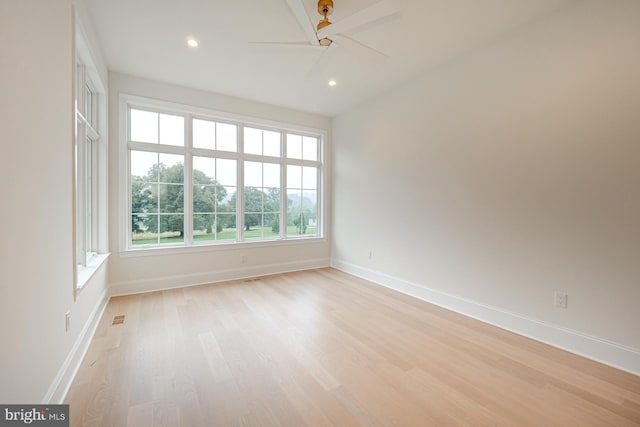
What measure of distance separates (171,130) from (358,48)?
285 centimetres

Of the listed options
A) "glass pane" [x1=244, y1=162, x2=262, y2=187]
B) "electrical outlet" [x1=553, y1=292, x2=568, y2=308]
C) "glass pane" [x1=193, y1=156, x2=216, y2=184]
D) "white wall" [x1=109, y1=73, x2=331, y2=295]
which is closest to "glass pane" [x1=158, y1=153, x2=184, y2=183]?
"glass pane" [x1=193, y1=156, x2=216, y2=184]

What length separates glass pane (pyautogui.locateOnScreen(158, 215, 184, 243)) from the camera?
3.80 metres

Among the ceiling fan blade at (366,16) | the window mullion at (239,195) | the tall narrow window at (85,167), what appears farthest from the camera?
the window mullion at (239,195)

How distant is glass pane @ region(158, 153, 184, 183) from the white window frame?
648mm

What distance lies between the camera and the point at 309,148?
509 centimetres

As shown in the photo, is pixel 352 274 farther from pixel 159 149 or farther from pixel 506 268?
pixel 159 149

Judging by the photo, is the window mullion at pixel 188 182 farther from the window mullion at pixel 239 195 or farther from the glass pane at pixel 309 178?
the glass pane at pixel 309 178

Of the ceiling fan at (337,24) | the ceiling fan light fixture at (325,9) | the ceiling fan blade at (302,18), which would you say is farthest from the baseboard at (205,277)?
the ceiling fan light fixture at (325,9)

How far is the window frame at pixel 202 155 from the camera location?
3.49 metres

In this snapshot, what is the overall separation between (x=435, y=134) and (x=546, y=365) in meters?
2.47

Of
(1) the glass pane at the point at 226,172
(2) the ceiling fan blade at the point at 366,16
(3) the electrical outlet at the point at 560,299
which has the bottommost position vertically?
(3) the electrical outlet at the point at 560,299

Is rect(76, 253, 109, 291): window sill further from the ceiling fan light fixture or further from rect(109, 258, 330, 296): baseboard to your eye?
the ceiling fan light fixture

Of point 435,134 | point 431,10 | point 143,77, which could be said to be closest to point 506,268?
point 435,134

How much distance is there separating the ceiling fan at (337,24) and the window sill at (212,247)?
2.86m
